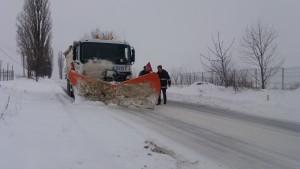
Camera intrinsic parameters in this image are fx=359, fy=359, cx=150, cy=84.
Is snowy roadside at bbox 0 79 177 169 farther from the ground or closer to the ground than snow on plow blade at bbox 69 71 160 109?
closer to the ground

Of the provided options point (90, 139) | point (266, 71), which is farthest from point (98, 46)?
point (266, 71)

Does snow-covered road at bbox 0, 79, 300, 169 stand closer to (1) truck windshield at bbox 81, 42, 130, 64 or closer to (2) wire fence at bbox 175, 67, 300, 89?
(1) truck windshield at bbox 81, 42, 130, 64

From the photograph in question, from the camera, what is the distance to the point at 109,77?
15469mm

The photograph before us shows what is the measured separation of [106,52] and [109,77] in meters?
1.22

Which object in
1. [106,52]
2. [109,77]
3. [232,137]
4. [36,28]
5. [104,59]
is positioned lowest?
[232,137]

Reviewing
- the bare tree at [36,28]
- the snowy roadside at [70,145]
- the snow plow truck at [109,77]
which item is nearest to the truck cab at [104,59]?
the snow plow truck at [109,77]

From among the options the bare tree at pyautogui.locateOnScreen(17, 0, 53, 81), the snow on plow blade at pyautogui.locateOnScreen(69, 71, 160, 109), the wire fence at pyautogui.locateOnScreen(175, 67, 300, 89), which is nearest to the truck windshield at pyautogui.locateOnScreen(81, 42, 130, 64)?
the snow on plow blade at pyautogui.locateOnScreen(69, 71, 160, 109)

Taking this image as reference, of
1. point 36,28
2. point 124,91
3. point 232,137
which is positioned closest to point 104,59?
point 124,91

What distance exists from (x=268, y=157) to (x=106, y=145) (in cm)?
289

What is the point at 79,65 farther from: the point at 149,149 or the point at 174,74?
the point at 174,74

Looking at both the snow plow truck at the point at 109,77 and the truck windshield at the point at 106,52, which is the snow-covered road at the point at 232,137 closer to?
the snow plow truck at the point at 109,77

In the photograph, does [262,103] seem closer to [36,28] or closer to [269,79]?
[269,79]

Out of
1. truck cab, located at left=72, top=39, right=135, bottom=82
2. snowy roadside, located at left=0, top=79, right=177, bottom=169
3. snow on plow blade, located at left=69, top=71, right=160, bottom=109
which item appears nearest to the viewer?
snowy roadside, located at left=0, top=79, right=177, bottom=169

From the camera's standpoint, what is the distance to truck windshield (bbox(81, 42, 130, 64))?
15.7m
